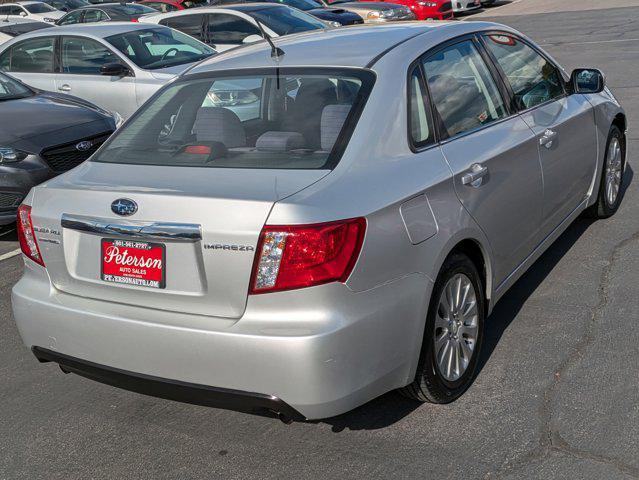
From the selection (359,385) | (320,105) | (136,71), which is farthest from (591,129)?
(136,71)

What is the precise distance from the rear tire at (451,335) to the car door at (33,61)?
8.46 meters

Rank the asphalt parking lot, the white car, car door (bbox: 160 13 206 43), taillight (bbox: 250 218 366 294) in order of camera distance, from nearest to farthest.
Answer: taillight (bbox: 250 218 366 294)
the asphalt parking lot
car door (bbox: 160 13 206 43)
the white car

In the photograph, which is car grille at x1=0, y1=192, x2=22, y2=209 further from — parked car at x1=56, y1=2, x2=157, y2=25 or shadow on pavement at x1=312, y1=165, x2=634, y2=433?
parked car at x1=56, y1=2, x2=157, y2=25

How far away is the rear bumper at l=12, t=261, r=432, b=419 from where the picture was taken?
10.8 feet

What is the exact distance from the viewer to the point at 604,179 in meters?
6.33

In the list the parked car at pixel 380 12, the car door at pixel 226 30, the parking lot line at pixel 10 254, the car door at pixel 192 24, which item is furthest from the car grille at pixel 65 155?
the parked car at pixel 380 12

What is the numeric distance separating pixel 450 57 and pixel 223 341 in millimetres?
2029

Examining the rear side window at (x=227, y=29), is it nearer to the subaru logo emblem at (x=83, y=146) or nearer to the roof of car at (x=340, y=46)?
the subaru logo emblem at (x=83, y=146)

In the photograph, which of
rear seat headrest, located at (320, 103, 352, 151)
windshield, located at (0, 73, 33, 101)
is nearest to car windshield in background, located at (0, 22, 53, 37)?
windshield, located at (0, 73, 33, 101)

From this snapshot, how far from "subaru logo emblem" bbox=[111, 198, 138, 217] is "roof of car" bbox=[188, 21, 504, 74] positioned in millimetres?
1200

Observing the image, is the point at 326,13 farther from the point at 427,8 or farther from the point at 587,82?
the point at 587,82

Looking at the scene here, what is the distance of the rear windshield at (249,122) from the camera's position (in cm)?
384

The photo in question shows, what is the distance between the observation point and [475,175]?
4152mm

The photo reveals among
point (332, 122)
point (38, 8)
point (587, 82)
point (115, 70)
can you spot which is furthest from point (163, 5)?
point (332, 122)
